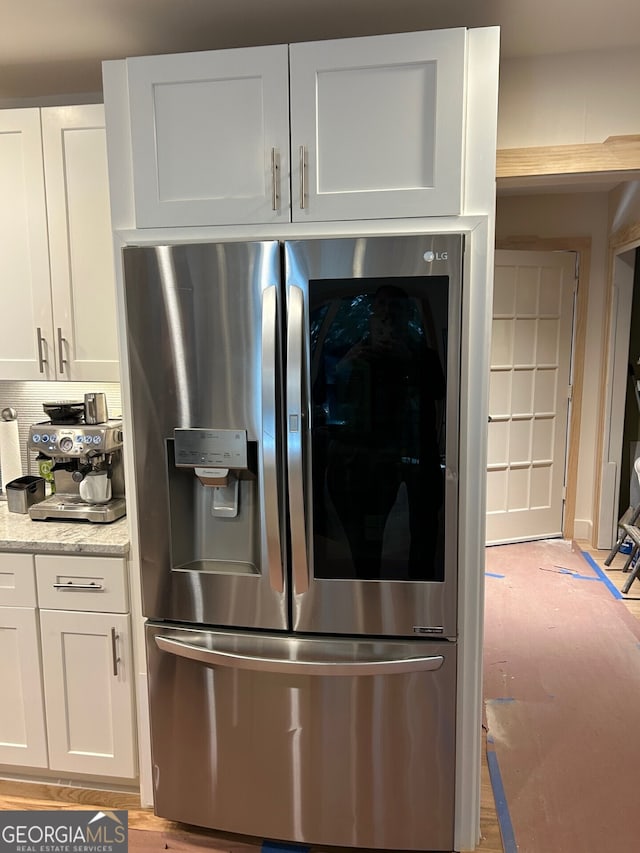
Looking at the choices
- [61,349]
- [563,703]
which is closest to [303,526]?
[61,349]

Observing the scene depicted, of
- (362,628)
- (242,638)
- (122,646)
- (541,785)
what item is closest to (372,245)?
(362,628)

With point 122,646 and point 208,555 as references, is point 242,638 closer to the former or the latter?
point 208,555

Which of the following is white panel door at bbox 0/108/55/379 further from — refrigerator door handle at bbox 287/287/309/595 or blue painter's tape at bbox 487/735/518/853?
blue painter's tape at bbox 487/735/518/853

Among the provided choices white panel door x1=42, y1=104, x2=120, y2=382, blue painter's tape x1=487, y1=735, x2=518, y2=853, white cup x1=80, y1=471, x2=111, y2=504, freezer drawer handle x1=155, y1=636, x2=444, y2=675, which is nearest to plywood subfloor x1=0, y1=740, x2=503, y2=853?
blue painter's tape x1=487, y1=735, x2=518, y2=853

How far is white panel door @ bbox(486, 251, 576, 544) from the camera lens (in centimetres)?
415

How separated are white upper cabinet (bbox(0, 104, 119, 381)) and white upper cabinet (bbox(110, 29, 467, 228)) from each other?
366 mm

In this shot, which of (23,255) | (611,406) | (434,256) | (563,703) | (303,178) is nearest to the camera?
(434,256)

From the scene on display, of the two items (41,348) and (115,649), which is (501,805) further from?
(41,348)

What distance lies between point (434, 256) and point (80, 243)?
123 centimetres

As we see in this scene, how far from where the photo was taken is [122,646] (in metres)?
1.95

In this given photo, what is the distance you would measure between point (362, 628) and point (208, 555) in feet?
1.61

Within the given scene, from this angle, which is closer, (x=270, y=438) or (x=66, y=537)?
(x=270, y=438)

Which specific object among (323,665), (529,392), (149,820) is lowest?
(149,820)

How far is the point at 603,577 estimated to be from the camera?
149 inches
